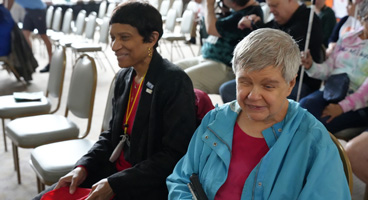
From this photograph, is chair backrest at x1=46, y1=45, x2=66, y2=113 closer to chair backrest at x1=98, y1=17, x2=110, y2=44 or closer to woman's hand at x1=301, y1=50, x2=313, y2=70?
woman's hand at x1=301, y1=50, x2=313, y2=70

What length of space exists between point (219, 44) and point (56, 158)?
5.38 feet

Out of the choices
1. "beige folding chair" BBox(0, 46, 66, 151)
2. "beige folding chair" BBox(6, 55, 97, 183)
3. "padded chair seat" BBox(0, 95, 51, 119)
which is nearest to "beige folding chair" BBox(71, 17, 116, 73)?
"beige folding chair" BBox(0, 46, 66, 151)

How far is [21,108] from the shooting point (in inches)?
107

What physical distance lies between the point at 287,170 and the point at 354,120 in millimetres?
1303

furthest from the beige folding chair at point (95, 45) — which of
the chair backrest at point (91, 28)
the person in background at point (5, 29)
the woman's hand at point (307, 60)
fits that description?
the woman's hand at point (307, 60)

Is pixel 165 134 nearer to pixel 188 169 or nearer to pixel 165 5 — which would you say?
pixel 188 169

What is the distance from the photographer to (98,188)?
56.1 inches

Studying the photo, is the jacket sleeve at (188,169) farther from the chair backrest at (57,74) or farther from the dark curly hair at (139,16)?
the chair backrest at (57,74)

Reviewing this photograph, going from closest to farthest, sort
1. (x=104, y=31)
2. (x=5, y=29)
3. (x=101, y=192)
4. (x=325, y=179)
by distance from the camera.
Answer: (x=325, y=179) → (x=101, y=192) → (x=5, y=29) → (x=104, y=31)

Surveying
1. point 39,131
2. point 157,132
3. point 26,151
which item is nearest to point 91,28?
point 26,151

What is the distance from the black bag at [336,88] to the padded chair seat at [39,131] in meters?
1.56

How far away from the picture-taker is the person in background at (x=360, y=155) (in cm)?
188

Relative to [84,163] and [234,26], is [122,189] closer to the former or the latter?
[84,163]

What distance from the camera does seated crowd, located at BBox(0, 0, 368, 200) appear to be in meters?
1.06
